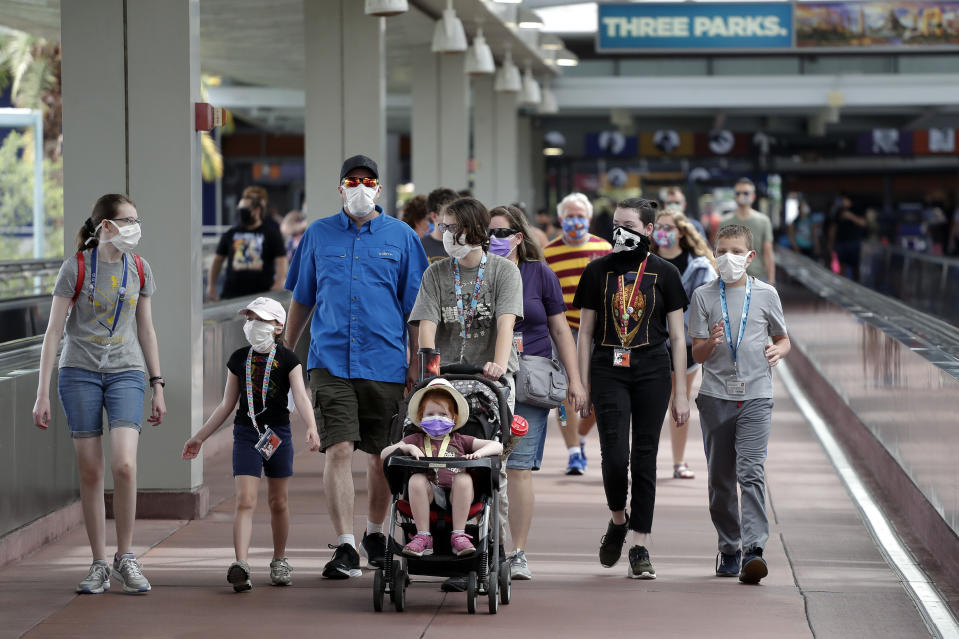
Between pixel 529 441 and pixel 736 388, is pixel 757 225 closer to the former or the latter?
pixel 736 388

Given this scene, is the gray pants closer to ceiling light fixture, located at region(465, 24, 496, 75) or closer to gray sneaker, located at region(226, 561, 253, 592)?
gray sneaker, located at region(226, 561, 253, 592)

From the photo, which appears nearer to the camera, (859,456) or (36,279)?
(859,456)

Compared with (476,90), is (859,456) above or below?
below

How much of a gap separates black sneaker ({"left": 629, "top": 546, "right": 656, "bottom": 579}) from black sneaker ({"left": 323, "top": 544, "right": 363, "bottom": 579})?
1.44m

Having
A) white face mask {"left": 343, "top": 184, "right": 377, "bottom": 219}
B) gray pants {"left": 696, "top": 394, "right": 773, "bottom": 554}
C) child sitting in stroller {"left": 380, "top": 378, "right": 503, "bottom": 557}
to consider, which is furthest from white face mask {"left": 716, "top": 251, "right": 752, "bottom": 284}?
white face mask {"left": 343, "top": 184, "right": 377, "bottom": 219}

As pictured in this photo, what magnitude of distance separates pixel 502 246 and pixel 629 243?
68cm

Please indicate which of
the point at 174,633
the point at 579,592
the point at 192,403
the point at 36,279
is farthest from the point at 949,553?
the point at 36,279

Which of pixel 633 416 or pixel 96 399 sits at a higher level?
pixel 96 399

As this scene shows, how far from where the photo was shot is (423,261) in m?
8.37

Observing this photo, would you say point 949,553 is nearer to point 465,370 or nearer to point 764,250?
point 465,370

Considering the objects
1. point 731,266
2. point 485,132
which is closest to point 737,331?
point 731,266

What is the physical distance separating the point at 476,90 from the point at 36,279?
9.90m

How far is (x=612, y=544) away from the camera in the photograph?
27.6 ft

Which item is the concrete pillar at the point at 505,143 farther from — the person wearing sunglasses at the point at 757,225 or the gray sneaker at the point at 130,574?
the gray sneaker at the point at 130,574
